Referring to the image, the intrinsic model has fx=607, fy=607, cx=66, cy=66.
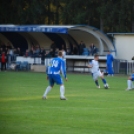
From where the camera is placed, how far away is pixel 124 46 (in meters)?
49.7

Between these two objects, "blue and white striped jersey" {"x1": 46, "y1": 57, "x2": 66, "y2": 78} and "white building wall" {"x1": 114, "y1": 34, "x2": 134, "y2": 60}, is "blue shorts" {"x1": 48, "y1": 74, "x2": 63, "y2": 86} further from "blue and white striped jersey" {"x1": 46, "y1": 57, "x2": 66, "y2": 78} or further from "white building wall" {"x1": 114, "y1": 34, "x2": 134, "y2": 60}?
"white building wall" {"x1": 114, "y1": 34, "x2": 134, "y2": 60}

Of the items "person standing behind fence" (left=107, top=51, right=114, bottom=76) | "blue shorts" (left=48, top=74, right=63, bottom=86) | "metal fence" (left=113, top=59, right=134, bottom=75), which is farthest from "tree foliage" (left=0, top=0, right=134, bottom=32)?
"blue shorts" (left=48, top=74, right=63, bottom=86)

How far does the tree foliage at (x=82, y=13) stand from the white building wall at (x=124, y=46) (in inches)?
387

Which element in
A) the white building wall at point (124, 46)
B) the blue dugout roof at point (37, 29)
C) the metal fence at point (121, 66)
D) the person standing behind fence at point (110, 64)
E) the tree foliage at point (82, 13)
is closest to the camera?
the person standing behind fence at point (110, 64)

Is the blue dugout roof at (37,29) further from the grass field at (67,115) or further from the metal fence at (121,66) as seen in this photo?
the grass field at (67,115)

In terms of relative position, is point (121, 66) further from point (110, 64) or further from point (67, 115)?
point (67, 115)

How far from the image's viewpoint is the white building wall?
4881 centimetres

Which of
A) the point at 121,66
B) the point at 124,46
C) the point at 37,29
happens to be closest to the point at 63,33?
the point at 37,29

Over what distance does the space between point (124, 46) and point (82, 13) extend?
1293 cm

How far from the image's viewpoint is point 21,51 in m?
55.0

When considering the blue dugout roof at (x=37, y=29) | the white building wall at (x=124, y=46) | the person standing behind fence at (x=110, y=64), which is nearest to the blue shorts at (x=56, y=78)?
the person standing behind fence at (x=110, y=64)

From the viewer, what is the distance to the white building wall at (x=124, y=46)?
48.8 meters

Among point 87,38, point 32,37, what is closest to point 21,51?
point 32,37

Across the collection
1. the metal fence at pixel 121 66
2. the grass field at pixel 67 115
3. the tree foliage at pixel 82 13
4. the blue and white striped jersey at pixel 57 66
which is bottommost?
the grass field at pixel 67 115
